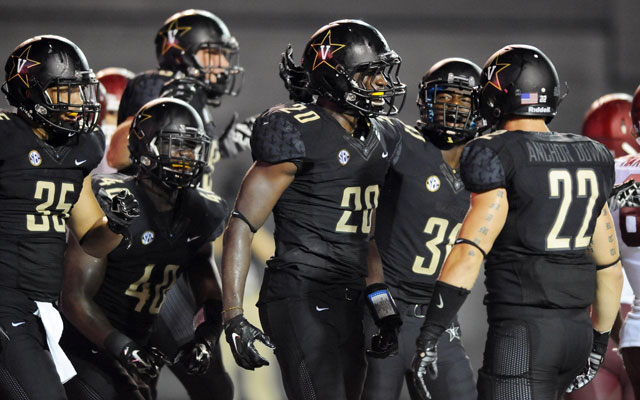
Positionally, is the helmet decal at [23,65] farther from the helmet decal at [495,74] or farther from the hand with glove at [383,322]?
the helmet decal at [495,74]

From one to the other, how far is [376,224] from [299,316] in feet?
2.61

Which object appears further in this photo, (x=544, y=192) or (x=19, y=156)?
(x=19, y=156)

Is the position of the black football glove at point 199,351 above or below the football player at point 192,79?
below

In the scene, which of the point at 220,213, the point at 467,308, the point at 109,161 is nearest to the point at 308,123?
the point at 220,213

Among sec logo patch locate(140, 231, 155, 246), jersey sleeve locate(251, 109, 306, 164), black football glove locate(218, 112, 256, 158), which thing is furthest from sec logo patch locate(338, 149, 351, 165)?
black football glove locate(218, 112, 256, 158)

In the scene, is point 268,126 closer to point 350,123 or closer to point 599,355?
point 350,123

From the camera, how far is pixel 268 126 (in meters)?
3.37

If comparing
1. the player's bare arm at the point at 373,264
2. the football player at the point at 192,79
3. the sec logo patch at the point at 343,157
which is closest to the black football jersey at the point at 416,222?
the player's bare arm at the point at 373,264

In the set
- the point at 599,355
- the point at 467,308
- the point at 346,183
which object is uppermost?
the point at 346,183

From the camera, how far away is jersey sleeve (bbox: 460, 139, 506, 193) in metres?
3.10

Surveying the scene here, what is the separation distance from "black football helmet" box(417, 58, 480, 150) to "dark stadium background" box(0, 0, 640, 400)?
2.51 metres

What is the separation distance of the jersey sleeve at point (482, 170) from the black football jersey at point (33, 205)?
1452mm

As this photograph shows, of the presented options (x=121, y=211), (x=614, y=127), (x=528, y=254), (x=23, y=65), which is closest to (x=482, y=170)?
(x=528, y=254)

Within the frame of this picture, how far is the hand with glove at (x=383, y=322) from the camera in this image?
11.3 ft
